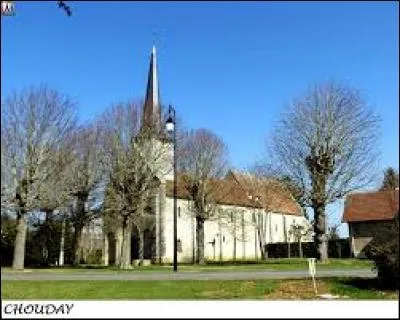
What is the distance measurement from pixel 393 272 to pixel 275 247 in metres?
60.8

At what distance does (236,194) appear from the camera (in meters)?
76.3

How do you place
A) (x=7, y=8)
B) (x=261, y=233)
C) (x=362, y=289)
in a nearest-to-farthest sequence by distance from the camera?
(x=7, y=8) < (x=362, y=289) < (x=261, y=233)

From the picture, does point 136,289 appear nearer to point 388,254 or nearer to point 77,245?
point 77,245

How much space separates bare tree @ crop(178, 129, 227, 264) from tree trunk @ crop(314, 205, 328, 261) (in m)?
13.3

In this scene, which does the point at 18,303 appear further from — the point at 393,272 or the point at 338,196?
the point at 338,196

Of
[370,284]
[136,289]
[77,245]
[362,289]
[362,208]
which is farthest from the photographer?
[362,208]

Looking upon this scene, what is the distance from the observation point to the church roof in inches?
2357

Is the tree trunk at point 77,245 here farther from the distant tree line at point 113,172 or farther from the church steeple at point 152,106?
the church steeple at point 152,106

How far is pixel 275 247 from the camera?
76.8 m

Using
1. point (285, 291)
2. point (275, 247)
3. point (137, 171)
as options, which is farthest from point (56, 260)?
point (275, 247)

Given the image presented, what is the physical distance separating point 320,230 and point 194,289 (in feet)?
93.6

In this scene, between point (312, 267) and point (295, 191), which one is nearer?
point (312, 267)

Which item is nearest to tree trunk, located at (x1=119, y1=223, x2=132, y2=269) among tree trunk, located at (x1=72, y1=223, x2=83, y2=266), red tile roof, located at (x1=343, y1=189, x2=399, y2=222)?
tree trunk, located at (x1=72, y1=223, x2=83, y2=266)

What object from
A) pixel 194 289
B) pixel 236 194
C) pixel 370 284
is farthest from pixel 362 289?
pixel 236 194
